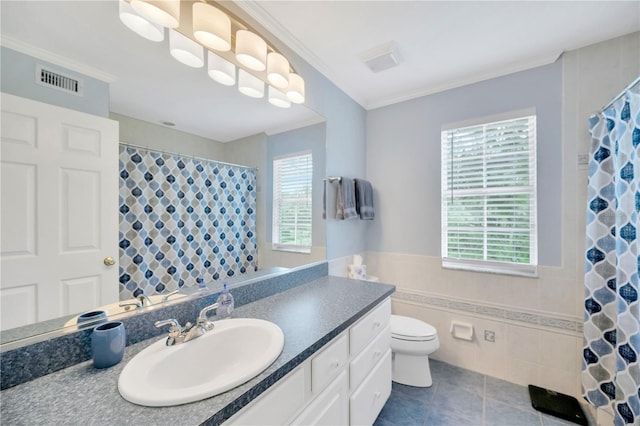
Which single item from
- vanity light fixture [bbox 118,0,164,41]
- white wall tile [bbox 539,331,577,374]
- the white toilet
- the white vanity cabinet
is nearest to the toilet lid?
the white toilet

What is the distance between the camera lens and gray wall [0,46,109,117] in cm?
72

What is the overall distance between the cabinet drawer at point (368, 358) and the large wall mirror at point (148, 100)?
666 millimetres

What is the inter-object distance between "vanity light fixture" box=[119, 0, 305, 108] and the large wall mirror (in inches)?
1.5

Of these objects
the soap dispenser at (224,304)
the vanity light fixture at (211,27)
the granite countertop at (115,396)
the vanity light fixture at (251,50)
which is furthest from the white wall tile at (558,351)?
the vanity light fixture at (211,27)

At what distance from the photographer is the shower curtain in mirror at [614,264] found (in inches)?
53.1

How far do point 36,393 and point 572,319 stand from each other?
108 inches

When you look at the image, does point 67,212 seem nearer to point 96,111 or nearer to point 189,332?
point 96,111

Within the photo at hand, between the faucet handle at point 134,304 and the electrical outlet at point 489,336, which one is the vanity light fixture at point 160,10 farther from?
the electrical outlet at point 489,336

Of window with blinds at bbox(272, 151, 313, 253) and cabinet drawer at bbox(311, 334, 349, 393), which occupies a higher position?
window with blinds at bbox(272, 151, 313, 253)

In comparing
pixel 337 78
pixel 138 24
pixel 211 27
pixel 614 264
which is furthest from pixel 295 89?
pixel 614 264

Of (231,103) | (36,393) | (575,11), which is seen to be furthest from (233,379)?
(575,11)

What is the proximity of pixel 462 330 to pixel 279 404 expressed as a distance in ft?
6.32

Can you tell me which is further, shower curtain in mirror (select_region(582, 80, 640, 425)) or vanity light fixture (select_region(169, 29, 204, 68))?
shower curtain in mirror (select_region(582, 80, 640, 425))

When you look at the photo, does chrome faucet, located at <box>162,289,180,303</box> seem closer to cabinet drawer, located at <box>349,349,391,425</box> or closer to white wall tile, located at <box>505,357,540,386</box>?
cabinet drawer, located at <box>349,349,391,425</box>
